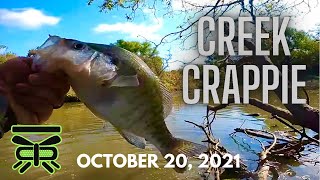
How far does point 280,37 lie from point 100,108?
1909mm

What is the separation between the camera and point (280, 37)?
265cm

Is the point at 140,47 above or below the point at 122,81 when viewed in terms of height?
above

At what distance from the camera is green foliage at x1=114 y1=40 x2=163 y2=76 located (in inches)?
120

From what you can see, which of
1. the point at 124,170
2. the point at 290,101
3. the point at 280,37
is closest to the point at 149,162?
the point at 124,170

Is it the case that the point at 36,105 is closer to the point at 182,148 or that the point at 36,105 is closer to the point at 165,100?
the point at 165,100

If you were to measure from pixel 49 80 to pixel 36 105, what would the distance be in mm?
100

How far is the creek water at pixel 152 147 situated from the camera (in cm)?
380

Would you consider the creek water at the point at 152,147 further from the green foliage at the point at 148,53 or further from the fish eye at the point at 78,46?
the fish eye at the point at 78,46

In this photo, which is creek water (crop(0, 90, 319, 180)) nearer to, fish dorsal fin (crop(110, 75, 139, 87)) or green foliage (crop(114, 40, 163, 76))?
green foliage (crop(114, 40, 163, 76))

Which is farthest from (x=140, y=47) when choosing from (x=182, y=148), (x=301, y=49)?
(x=182, y=148)

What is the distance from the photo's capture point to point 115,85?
3.36 ft

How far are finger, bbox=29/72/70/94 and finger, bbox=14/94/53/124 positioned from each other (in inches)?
2.2

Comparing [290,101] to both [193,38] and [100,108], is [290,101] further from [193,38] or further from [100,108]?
[100,108]

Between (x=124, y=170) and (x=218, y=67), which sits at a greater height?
(x=218, y=67)
